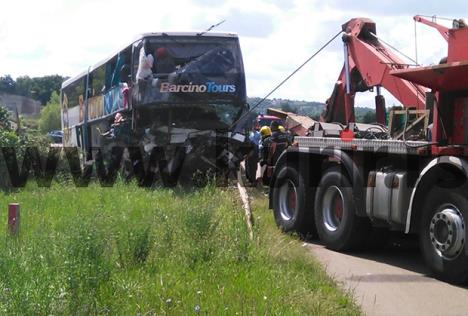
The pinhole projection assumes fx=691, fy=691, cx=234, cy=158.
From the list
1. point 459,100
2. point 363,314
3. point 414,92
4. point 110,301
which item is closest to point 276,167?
point 414,92

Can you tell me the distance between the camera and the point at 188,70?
56.5ft

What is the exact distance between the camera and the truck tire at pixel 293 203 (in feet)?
36.3

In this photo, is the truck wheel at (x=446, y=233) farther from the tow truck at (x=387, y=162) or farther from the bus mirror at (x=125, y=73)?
the bus mirror at (x=125, y=73)

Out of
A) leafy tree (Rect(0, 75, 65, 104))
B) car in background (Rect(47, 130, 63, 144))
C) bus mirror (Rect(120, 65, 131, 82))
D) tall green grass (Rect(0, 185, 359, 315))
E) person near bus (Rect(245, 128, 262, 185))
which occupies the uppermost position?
Answer: leafy tree (Rect(0, 75, 65, 104))

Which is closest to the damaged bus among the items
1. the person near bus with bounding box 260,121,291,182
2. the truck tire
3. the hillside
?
the hillside

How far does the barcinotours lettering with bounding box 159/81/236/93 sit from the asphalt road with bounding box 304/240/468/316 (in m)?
7.53

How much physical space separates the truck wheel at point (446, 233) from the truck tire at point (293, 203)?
3.02m

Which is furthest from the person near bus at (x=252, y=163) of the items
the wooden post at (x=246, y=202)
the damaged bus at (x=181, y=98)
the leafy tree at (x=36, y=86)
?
the leafy tree at (x=36, y=86)

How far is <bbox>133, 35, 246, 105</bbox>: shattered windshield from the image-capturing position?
17.0 metres

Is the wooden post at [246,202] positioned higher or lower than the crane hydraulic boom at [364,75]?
lower

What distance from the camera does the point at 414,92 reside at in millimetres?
10109

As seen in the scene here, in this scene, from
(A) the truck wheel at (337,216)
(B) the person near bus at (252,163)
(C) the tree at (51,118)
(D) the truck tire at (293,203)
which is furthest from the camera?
(C) the tree at (51,118)

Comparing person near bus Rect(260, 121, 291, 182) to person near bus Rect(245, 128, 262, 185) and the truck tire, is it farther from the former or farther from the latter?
person near bus Rect(245, 128, 262, 185)

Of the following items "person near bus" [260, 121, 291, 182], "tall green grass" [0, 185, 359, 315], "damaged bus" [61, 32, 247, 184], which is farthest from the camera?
"damaged bus" [61, 32, 247, 184]
